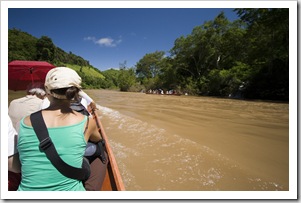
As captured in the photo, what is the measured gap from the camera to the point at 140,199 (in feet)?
5.58

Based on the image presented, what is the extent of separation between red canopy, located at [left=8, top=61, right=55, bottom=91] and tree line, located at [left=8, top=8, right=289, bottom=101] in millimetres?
8490

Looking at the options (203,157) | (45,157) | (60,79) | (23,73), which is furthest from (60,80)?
(203,157)

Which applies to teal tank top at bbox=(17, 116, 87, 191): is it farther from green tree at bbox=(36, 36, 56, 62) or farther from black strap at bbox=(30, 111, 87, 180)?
green tree at bbox=(36, 36, 56, 62)

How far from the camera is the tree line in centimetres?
1369

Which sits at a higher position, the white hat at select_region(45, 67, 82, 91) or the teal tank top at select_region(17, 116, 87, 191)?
the white hat at select_region(45, 67, 82, 91)

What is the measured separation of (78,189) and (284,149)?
3.85 metres

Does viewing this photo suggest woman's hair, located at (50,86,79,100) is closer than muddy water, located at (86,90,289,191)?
Yes

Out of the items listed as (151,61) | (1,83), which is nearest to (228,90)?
(1,83)

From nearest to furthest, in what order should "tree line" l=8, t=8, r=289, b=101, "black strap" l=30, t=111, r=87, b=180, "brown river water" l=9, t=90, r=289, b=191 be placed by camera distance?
"black strap" l=30, t=111, r=87, b=180
"brown river water" l=9, t=90, r=289, b=191
"tree line" l=8, t=8, r=289, b=101

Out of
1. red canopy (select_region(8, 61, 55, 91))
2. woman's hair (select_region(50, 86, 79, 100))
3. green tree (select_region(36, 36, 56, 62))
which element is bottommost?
woman's hair (select_region(50, 86, 79, 100))

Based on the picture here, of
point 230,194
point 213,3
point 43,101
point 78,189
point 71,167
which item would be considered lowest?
point 230,194

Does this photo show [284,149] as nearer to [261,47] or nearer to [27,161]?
[27,161]

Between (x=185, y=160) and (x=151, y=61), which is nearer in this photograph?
(x=185, y=160)

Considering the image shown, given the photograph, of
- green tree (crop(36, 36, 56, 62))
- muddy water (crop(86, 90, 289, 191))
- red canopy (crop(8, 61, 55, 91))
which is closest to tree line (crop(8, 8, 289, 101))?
green tree (crop(36, 36, 56, 62))
